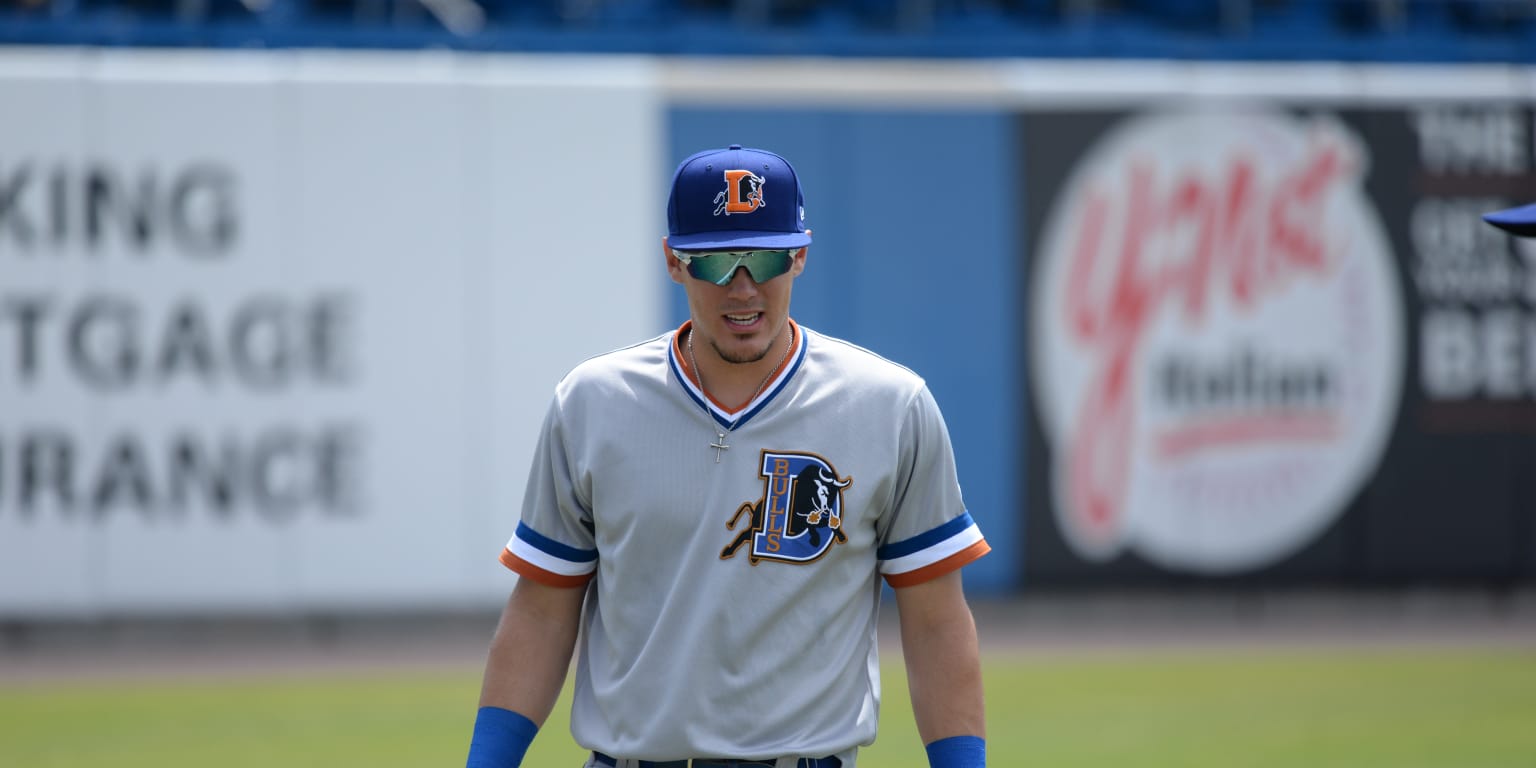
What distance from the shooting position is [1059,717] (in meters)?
9.24

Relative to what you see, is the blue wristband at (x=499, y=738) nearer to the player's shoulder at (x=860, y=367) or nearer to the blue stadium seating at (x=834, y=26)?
the player's shoulder at (x=860, y=367)

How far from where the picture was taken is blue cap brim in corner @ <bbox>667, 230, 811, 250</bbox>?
3127 mm

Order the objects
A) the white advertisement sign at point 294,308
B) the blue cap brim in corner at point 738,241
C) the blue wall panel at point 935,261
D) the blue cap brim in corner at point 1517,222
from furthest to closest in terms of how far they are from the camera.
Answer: the blue wall panel at point 935,261 → the white advertisement sign at point 294,308 → the blue cap brim in corner at point 1517,222 → the blue cap brim in corner at point 738,241

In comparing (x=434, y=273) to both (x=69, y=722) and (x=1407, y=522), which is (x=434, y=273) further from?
(x=1407, y=522)

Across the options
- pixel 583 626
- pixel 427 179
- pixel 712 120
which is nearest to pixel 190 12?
pixel 427 179

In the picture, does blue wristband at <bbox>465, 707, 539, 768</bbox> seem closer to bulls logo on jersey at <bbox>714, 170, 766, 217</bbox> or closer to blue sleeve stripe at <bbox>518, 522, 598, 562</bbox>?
blue sleeve stripe at <bbox>518, 522, 598, 562</bbox>

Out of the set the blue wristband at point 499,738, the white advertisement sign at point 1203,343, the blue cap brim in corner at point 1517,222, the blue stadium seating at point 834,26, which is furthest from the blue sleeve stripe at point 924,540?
the blue stadium seating at point 834,26

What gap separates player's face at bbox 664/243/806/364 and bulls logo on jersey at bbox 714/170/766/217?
0.11 meters

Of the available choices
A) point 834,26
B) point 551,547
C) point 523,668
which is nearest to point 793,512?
point 551,547

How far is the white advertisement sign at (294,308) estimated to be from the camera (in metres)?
12.0

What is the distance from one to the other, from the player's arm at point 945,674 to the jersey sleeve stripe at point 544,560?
593 mm

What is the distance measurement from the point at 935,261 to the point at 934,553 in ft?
32.5

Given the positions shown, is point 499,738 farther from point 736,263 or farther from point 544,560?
point 736,263

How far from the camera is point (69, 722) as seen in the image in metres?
9.16
